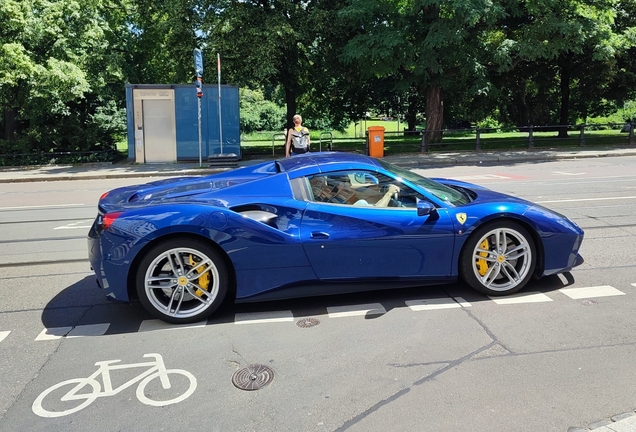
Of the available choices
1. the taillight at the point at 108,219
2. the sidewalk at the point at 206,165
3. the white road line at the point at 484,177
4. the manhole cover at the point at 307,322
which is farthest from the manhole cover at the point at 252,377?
the sidewalk at the point at 206,165

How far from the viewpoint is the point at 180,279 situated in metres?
4.43

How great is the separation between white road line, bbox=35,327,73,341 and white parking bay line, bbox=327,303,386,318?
218 centimetres

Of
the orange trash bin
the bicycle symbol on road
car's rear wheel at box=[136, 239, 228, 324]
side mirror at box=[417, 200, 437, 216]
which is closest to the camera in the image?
the bicycle symbol on road

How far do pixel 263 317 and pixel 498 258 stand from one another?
2.16 meters

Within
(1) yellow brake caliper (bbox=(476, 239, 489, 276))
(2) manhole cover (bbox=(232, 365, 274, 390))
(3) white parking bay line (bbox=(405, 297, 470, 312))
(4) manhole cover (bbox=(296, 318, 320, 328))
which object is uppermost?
(1) yellow brake caliper (bbox=(476, 239, 489, 276))

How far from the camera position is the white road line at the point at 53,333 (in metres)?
4.29

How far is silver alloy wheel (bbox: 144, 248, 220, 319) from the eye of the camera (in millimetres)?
4410

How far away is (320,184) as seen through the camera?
482 centimetres

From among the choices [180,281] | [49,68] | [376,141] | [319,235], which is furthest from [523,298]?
[49,68]

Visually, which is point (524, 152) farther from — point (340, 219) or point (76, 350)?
point (76, 350)

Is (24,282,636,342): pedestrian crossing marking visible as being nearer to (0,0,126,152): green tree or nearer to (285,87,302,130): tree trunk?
(0,0,126,152): green tree

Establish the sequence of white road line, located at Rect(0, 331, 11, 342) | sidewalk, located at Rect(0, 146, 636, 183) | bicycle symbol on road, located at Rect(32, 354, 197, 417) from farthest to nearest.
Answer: sidewalk, located at Rect(0, 146, 636, 183) < white road line, located at Rect(0, 331, 11, 342) < bicycle symbol on road, located at Rect(32, 354, 197, 417)

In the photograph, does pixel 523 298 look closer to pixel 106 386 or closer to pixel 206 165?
pixel 106 386

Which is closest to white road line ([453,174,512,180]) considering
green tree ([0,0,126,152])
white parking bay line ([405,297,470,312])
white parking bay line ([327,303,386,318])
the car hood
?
white parking bay line ([405,297,470,312])
